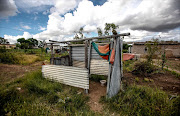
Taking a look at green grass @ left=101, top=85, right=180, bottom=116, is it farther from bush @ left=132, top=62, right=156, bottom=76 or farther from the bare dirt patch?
bush @ left=132, top=62, right=156, bottom=76

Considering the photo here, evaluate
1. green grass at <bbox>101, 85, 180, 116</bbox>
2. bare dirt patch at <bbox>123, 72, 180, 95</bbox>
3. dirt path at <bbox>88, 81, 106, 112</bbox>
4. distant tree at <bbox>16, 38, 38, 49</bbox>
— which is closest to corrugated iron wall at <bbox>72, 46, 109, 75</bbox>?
bare dirt patch at <bbox>123, 72, 180, 95</bbox>

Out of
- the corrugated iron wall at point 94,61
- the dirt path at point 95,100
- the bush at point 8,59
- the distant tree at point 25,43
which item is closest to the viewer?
the dirt path at point 95,100

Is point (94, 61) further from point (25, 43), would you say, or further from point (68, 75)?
point (25, 43)

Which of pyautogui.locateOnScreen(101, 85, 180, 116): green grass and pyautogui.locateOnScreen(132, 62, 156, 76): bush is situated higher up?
pyautogui.locateOnScreen(132, 62, 156, 76): bush

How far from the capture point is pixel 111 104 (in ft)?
8.70

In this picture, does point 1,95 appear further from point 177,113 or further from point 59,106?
point 177,113

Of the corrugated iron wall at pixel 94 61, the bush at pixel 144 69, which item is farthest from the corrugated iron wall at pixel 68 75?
the bush at pixel 144 69

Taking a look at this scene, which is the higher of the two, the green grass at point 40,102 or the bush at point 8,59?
the bush at point 8,59

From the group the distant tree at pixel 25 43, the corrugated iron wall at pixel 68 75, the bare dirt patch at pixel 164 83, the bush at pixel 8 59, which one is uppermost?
the distant tree at pixel 25 43

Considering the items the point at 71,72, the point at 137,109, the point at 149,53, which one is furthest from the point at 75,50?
the point at 149,53

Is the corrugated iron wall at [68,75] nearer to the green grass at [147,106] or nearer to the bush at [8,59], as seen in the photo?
the green grass at [147,106]

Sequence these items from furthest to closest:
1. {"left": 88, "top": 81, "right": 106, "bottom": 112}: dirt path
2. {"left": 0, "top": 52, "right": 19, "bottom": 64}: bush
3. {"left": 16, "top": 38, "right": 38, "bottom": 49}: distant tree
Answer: {"left": 16, "top": 38, "right": 38, "bottom": 49}: distant tree, {"left": 0, "top": 52, "right": 19, "bottom": 64}: bush, {"left": 88, "top": 81, "right": 106, "bottom": 112}: dirt path

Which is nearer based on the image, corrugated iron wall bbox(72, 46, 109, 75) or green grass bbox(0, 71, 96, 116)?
green grass bbox(0, 71, 96, 116)

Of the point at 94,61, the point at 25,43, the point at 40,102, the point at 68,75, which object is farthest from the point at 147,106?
the point at 25,43
